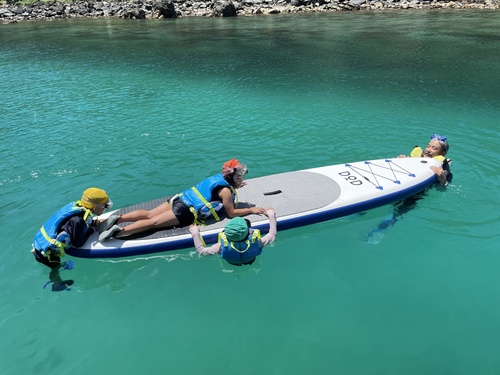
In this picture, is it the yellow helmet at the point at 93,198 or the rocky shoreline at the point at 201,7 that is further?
the rocky shoreline at the point at 201,7

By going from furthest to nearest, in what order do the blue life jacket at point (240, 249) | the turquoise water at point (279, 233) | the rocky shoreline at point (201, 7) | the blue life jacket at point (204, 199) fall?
1. the rocky shoreline at point (201, 7)
2. the blue life jacket at point (204, 199)
3. the blue life jacket at point (240, 249)
4. the turquoise water at point (279, 233)

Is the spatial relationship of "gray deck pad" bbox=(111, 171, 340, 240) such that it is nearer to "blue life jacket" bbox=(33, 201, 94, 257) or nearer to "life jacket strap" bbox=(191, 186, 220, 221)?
"life jacket strap" bbox=(191, 186, 220, 221)

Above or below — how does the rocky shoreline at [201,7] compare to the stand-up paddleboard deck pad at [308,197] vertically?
above

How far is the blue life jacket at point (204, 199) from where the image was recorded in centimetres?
519

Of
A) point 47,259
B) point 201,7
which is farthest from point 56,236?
point 201,7

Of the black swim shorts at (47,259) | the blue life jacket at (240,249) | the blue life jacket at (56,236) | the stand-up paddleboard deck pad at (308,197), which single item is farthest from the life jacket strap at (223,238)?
the black swim shorts at (47,259)

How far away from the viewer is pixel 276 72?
1544 centimetres

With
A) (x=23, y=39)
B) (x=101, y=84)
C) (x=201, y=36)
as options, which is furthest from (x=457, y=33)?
(x=23, y=39)

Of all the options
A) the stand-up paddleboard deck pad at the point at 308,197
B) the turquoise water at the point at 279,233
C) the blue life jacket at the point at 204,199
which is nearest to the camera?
the turquoise water at the point at 279,233

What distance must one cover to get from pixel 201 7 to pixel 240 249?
43.8m

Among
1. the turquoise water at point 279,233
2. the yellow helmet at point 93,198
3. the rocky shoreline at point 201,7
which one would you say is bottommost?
the turquoise water at point 279,233

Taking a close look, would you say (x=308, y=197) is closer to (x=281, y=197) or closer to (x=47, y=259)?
(x=281, y=197)

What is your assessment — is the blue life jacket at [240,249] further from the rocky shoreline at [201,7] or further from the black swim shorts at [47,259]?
the rocky shoreline at [201,7]

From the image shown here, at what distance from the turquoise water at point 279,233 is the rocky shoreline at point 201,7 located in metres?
24.9
